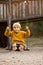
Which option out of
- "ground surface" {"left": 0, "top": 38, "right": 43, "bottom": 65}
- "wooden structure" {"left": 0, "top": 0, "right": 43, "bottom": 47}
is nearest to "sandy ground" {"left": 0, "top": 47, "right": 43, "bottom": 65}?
"ground surface" {"left": 0, "top": 38, "right": 43, "bottom": 65}

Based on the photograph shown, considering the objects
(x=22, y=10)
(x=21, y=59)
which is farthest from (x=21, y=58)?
(x=22, y=10)

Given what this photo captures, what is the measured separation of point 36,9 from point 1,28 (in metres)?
3.43

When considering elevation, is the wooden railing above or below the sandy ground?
above

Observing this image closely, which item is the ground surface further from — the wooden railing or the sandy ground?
the wooden railing

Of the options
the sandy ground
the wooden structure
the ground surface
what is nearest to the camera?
the sandy ground

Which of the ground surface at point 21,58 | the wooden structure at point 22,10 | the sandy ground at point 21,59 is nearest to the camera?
the sandy ground at point 21,59

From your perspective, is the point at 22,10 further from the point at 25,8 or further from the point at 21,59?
the point at 21,59

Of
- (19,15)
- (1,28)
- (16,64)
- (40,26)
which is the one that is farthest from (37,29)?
(16,64)

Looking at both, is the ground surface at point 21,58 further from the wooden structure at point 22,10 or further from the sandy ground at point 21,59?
the wooden structure at point 22,10

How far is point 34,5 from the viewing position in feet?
49.4

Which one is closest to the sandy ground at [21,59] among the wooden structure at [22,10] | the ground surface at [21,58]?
the ground surface at [21,58]

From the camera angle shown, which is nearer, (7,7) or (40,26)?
(7,7)

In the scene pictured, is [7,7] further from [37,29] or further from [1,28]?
Answer: [37,29]

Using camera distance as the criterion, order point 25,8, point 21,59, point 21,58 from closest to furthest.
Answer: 1. point 21,59
2. point 21,58
3. point 25,8
